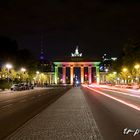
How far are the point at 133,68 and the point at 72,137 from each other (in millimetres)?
98189

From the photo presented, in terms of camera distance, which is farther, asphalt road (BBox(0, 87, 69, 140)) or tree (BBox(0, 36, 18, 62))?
tree (BBox(0, 36, 18, 62))

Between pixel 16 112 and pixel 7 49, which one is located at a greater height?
pixel 7 49

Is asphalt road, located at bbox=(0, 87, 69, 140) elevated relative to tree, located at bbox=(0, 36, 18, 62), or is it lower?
lower

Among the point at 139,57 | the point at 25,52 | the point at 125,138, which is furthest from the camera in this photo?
the point at 25,52

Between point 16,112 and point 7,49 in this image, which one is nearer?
point 16,112

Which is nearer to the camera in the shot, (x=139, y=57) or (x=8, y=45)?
(x=139, y=57)

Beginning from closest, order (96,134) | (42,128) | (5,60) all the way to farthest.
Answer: (96,134) < (42,128) < (5,60)

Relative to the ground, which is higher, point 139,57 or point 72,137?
point 139,57

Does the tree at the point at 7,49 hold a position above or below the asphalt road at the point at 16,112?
above

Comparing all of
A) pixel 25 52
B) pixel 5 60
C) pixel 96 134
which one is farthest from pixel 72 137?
pixel 25 52

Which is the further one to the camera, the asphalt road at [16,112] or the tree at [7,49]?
the tree at [7,49]

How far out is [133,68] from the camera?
10981cm

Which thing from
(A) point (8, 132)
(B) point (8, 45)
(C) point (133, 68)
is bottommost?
(A) point (8, 132)

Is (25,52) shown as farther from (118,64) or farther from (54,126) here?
(54,126)
